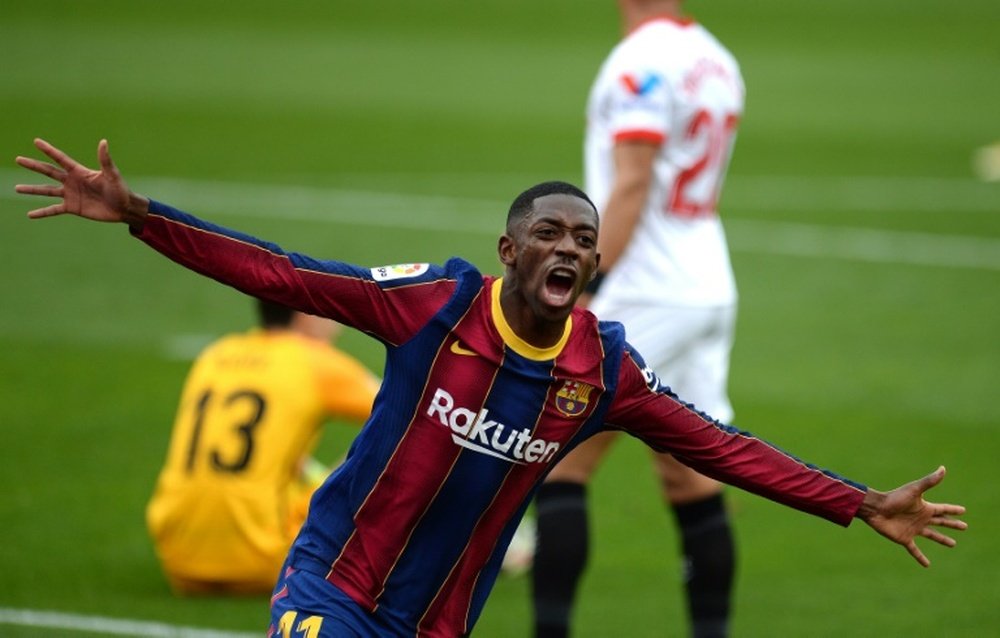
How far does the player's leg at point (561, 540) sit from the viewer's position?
6.85 metres

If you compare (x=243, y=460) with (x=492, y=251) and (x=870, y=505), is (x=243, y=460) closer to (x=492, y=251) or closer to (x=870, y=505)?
(x=870, y=505)

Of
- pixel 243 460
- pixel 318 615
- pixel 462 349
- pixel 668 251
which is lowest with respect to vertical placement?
pixel 243 460

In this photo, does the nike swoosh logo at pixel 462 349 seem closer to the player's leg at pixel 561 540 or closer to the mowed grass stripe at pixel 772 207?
the player's leg at pixel 561 540

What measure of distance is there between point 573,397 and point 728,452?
19.5 inches

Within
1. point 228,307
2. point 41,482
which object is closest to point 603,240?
point 41,482

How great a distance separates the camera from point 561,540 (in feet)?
22.6

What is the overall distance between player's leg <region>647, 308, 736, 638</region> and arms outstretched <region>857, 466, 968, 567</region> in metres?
1.82

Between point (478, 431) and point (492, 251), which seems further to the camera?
point (492, 251)

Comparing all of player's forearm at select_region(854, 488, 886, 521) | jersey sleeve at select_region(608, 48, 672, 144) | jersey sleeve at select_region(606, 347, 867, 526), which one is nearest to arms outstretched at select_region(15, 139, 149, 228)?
jersey sleeve at select_region(606, 347, 867, 526)

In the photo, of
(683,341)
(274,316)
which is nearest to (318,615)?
(683,341)

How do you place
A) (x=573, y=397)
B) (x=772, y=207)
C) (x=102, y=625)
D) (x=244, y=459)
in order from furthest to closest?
(x=772, y=207), (x=244, y=459), (x=102, y=625), (x=573, y=397)

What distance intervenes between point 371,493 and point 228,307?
8.86 metres

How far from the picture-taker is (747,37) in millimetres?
36844

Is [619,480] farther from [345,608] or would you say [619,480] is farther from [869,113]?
[869,113]
